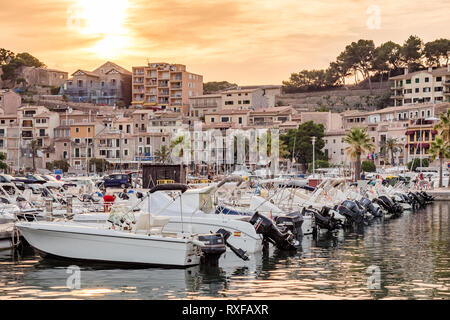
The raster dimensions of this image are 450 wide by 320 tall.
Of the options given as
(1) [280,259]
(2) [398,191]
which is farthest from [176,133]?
(1) [280,259]

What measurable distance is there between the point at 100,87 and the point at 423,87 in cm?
6454

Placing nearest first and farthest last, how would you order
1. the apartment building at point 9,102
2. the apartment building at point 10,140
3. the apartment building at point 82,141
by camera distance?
the apartment building at point 82,141 < the apartment building at point 10,140 < the apartment building at point 9,102

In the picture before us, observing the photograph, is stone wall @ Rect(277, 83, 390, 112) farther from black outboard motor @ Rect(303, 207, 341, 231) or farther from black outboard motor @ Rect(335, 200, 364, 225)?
black outboard motor @ Rect(303, 207, 341, 231)

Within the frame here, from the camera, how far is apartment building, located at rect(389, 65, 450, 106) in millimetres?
120625

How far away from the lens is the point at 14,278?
2006 cm

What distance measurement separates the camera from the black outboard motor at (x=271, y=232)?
80.4ft

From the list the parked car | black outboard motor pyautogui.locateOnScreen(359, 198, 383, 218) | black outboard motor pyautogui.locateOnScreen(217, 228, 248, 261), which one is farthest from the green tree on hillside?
black outboard motor pyautogui.locateOnScreen(217, 228, 248, 261)

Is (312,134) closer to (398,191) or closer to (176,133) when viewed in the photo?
(176,133)

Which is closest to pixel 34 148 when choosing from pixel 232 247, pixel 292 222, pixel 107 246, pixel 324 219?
pixel 324 219

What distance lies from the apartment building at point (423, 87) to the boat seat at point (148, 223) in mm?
103007

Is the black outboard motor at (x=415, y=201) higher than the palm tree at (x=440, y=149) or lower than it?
lower

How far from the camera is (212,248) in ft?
68.9

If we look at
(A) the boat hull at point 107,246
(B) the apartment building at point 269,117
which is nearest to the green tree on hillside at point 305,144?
(B) the apartment building at point 269,117

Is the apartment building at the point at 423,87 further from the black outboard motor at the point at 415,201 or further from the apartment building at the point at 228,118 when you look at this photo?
the black outboard motor at the point at 415,201
